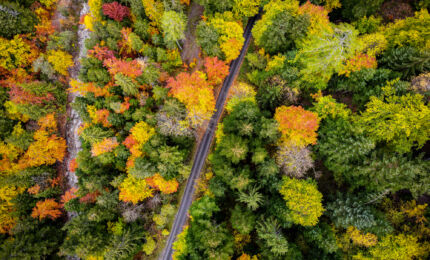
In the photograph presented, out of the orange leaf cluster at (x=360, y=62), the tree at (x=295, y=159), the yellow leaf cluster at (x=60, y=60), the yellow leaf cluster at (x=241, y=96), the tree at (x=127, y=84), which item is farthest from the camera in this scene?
the yellow leaf cluster at (x=60, y=60)

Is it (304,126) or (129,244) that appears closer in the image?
(304,126)

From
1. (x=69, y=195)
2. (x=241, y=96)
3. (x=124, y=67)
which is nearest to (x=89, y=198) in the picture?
(x=69, y=195)

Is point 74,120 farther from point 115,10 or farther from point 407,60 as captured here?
point 407,60

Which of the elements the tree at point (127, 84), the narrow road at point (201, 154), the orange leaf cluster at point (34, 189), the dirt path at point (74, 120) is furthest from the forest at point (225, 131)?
the orange leaf cluster at point (34, 189)

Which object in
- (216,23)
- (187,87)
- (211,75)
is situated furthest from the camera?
(211,75)

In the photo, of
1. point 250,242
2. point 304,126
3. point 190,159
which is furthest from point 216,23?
point 250,242

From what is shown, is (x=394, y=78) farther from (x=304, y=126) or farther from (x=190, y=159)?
(x=190, y=159)

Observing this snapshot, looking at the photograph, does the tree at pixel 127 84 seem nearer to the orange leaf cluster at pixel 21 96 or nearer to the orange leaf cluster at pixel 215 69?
the orange leaf cluster at pixel 215 69
